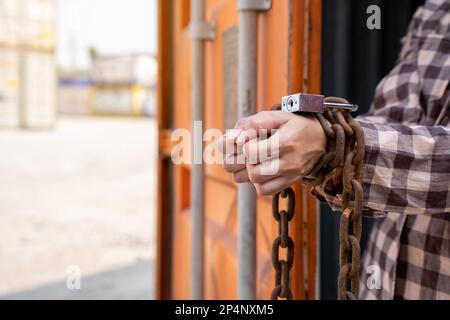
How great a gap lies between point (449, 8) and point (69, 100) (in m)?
29.3

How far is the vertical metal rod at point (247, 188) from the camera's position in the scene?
4.79 ft

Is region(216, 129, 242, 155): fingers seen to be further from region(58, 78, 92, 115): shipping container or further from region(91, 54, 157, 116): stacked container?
region(58, 78, 92, 115): shipping container

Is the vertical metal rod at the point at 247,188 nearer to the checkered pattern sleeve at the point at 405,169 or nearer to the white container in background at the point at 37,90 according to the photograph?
the checkered pattern sleeve at the point at 405,169

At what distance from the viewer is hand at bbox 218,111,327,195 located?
89 cm

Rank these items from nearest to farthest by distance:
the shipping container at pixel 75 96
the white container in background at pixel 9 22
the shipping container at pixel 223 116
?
the shipping container at pixel 223 116
the white container in background at pixel 9 22
the shipping container at pixel 75 96

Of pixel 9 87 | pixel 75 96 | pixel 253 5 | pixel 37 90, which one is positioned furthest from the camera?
pixel 75 96

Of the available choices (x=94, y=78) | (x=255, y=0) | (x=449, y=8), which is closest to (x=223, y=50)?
(x=255, y=0)

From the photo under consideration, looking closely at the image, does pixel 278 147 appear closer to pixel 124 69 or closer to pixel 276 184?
pixel 276 184

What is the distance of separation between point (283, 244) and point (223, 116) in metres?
0.88

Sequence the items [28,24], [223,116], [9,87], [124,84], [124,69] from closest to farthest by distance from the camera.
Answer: [223,116] < [28,24] < [9,87] < [124,69] < [124,84]

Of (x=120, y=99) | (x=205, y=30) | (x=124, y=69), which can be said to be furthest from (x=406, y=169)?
(x=120, y=99)

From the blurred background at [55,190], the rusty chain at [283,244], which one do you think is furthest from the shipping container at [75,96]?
the rusty chain at [283,244]

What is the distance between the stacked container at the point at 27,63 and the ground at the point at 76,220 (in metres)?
2.66

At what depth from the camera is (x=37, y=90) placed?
15.5 m
